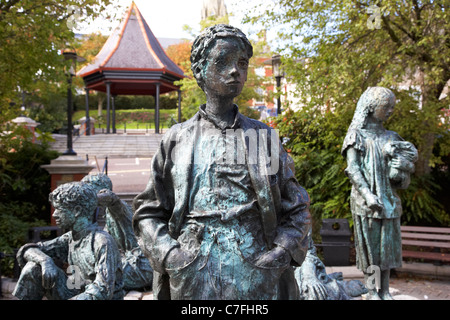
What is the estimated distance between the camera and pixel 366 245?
481cm

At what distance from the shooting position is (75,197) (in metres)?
3.33

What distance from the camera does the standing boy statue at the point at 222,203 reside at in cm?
197

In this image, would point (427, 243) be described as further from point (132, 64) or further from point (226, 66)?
point (132, 64)

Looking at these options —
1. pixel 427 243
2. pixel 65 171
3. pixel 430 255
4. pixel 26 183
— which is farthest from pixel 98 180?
pixel 26 183

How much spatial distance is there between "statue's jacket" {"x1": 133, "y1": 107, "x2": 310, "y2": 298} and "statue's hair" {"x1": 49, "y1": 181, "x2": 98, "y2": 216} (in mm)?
1337

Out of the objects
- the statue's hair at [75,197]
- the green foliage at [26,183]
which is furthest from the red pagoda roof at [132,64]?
the statue's hair at [75,197]

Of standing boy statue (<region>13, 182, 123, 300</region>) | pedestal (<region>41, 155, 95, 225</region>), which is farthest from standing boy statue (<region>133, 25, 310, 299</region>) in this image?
pedestal (<region>41, 155, 95, 225</region>)

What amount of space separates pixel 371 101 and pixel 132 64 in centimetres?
1852

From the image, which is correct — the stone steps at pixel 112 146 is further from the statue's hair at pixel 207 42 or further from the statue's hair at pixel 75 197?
the statue's hair at pixel 207 42

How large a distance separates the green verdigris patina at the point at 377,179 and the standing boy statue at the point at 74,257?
107 inches

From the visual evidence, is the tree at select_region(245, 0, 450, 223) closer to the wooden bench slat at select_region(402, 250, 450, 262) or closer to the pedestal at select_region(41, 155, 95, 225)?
the wooden bench slat at select_region(402, 250, 450, 262)

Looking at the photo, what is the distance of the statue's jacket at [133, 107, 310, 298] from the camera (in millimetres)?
2020

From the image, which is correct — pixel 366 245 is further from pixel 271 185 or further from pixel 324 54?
pixel 324 54
